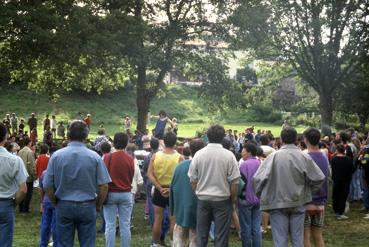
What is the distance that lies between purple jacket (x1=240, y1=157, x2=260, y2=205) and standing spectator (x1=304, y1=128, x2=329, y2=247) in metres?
1.02

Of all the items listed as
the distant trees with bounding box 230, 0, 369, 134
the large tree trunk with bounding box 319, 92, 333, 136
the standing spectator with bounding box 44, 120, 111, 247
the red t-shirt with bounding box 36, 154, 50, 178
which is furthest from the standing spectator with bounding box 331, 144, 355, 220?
the large tree trunk with bounding box 319, 92, 333, 136

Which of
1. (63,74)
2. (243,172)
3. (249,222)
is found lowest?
(249,222)

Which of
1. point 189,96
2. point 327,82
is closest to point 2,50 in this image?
point 327,82

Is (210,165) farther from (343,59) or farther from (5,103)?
(5,103)

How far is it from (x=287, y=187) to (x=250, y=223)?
1.89 m

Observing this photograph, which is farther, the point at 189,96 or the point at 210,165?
the point at 189,96

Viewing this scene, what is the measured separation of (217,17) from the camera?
2873cm

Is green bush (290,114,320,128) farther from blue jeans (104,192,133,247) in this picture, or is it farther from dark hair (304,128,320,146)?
blue jeans (104,192,133,247)

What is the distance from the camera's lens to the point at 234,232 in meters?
10.2

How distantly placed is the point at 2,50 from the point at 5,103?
26.1m

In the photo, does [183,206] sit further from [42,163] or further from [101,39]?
[101,39]

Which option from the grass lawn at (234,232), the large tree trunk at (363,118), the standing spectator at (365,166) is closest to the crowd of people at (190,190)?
the grass lawn at (234,232)

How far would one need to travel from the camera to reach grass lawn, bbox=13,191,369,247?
371 inches

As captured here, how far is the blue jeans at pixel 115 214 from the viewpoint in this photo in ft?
24.6
